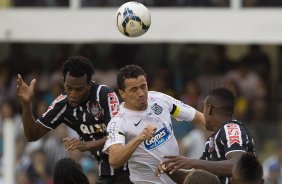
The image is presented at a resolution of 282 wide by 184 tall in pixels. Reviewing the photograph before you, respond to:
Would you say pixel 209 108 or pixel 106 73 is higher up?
pixel 106 73

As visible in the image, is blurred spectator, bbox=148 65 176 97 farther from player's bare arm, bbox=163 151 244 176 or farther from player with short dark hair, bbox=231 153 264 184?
player with short dark hair, bbox=231 153 264 184

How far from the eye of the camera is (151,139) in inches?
380

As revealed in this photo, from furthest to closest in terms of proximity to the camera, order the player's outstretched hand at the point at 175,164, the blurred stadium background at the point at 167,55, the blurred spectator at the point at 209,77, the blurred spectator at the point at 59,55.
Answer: the blurred spectator at the point at 59,55 < the blurred spectator at the point at 209,77 < the blurred stadium background at the point at 167,55 < the player's outstretched hand at the point at 175,164

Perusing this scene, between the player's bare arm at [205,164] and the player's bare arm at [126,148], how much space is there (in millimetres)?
274

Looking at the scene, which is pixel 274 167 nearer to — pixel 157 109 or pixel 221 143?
pixel 157 109

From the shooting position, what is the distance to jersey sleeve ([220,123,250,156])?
9.13m

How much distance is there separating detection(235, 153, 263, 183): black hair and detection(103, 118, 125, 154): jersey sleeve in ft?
5.65

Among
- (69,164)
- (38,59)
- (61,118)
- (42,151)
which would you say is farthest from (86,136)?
(38,59)

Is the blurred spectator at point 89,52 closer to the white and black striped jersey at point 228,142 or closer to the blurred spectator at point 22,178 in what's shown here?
the blurred spectator at point 22,178

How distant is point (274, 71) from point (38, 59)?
4.31 meters

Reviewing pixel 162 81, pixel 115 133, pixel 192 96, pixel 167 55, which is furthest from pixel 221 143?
pixel 167 55

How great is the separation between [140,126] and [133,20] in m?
1.38

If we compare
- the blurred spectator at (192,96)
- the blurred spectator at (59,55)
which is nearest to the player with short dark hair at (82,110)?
the blurred spectator at (192,96)

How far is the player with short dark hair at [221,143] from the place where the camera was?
29.4 ft
